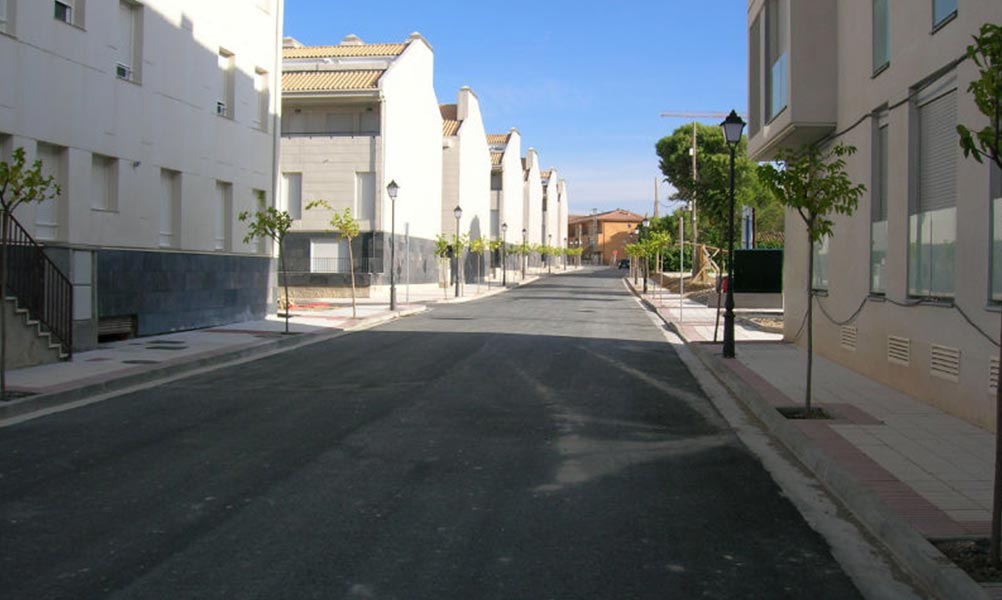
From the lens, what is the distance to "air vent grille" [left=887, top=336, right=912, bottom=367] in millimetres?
10977

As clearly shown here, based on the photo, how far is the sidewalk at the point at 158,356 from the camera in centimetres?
1087

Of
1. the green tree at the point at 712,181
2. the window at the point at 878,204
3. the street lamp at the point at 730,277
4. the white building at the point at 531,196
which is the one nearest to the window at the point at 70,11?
the street lamp at the point at 730,277

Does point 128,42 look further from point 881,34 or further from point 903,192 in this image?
point 903,192

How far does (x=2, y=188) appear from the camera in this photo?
403 inches

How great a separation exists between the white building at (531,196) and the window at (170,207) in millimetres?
75365

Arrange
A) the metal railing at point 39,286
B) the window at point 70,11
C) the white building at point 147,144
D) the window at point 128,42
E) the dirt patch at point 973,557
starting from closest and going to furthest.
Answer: the dirt patch at point 973,557, the metal railing at point 39,286, the white building at point 147,144, the window at point 70,11, the window at point 128,42

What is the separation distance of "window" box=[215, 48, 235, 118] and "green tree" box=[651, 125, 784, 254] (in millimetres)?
17867

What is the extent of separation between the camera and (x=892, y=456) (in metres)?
7.50

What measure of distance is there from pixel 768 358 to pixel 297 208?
3052cm

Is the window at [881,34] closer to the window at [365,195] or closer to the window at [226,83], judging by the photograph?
the window at [226,83]

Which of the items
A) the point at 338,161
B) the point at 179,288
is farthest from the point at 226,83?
the point at 338,161

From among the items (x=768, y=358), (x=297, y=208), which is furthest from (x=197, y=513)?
(x=297, y=208)

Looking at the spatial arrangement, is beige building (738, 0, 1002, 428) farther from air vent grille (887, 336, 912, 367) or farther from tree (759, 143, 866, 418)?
tree (759, 143, 866, 418)

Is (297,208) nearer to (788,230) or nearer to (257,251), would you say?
(257,251)
